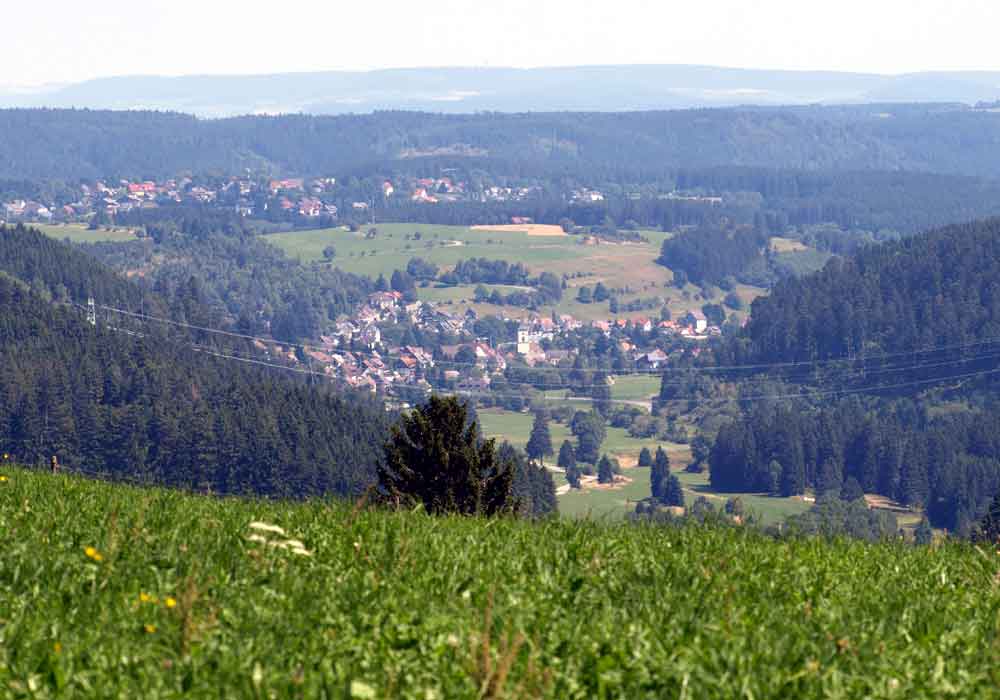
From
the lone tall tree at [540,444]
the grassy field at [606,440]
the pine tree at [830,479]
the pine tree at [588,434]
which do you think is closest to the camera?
the pine tree at [830,479]

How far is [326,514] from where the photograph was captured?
419 inches

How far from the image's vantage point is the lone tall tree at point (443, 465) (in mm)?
18391

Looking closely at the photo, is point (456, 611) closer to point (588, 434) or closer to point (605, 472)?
point (605, 472)

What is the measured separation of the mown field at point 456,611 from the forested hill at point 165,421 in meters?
106

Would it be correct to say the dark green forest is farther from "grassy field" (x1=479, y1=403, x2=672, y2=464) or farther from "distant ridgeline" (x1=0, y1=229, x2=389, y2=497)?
"grassy field" (x1=479, y1=403, x2=672, y2=464)

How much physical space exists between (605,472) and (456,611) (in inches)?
6248

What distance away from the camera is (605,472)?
166 m

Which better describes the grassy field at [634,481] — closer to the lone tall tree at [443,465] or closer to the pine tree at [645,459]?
the pine tree at [645,459]

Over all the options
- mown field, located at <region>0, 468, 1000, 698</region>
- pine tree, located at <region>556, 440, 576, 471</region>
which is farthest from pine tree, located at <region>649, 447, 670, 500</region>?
mown field, located at <region>0, 468, 1000, 698</region>

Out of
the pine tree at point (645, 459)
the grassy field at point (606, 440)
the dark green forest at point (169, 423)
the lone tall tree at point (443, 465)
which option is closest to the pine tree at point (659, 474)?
the pine tree at point (645, 459)

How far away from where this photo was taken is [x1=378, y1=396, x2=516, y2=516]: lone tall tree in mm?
18391

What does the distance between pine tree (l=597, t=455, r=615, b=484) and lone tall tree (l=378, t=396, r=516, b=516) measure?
144974 millimetres

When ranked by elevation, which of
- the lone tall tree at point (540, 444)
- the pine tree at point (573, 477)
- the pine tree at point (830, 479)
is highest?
the pine tree at point (573, 477)

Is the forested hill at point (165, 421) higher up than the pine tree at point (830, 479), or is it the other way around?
the forested hill at point (165, 421)
